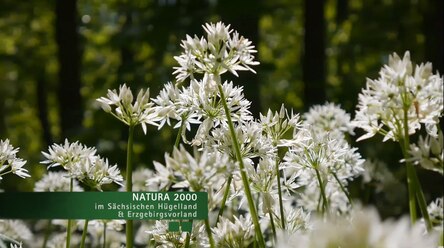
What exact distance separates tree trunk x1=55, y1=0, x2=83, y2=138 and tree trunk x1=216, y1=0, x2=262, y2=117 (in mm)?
365

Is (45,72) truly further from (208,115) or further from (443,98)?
(443,98)

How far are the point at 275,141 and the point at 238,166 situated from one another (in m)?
0.11

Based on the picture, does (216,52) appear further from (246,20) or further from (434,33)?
(434,33)

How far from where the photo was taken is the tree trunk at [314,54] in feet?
4.41

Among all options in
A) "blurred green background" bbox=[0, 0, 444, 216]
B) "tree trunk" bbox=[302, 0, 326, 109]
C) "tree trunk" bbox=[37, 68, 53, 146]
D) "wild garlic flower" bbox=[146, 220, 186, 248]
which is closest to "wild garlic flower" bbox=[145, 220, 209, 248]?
"wild garlic flower" bbox=[146, 220, 186, 248]

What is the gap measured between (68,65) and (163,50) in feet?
0.81

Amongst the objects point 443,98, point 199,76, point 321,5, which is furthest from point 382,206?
point 443,98

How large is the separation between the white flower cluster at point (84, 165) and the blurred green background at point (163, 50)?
1.47 ft

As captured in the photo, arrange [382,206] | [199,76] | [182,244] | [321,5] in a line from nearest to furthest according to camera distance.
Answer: [182,244]
[199,76]
[382,206]
[321,5]

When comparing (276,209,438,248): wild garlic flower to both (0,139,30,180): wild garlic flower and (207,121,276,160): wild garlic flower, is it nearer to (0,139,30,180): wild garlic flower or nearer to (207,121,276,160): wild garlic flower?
(207,121,276,160): wild garlic flower

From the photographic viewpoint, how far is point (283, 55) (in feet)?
6.64

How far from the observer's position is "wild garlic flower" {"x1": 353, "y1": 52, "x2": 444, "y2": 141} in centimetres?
37

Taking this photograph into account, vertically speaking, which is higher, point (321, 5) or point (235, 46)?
point (321, 5)

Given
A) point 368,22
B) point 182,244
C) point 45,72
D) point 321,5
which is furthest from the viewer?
point 45,72
